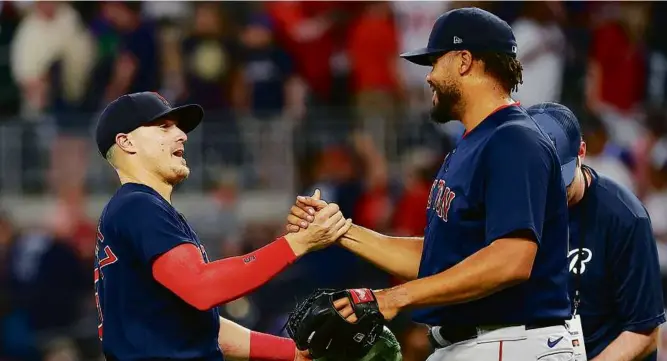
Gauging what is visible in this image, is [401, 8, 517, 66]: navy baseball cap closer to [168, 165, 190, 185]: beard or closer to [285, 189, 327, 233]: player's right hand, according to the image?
[285, 189, 327, 233]: player's right hand

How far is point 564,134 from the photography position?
5543mm

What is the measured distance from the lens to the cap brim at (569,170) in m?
5.50

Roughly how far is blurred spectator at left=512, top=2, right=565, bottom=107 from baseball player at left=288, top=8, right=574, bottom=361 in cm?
607

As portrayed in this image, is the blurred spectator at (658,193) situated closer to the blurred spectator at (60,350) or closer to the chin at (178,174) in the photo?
the blurred spectator at (60,350)

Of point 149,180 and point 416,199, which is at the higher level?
point 149,180

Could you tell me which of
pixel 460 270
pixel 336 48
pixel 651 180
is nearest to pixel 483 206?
pixel 460 270

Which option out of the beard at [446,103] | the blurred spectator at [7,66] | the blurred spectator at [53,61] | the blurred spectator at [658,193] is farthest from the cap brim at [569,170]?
the blurred spectator at [7,66]

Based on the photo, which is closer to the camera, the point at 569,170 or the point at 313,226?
the point at 313,226

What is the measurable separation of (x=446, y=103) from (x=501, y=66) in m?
0.27

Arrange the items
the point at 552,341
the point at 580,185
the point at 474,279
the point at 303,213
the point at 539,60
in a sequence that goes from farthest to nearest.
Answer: the point at 539,60 → the point at 580,185 → the point at 303,213 → the point at 552,341 → the point at 474,279

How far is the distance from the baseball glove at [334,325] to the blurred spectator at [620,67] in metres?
7.14

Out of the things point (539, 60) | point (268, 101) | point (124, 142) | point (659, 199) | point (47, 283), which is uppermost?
point (124, 142)

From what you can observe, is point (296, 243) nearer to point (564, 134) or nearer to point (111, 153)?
point (111, 153)

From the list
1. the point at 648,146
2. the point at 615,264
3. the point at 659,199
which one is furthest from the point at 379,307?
the point at 648,146
